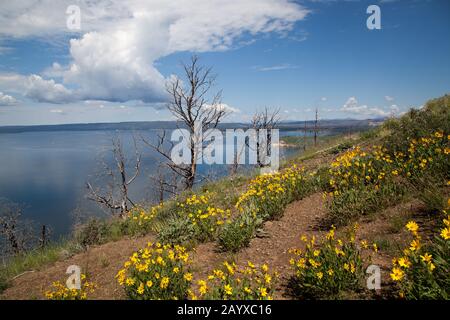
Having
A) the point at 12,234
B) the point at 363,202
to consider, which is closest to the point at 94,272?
the point at 363,202

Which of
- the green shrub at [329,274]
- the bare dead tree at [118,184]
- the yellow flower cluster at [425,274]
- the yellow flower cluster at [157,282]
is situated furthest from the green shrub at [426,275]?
the bare dead tree at [118,184]

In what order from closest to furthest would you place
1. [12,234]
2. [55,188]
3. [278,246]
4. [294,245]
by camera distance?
[294,245] → [278,246] → [12,234] → [55,188]

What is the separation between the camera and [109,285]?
5555 mm

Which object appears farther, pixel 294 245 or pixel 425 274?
pixel 294 245

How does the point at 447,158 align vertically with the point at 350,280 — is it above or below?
above

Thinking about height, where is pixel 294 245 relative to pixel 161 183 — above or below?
above

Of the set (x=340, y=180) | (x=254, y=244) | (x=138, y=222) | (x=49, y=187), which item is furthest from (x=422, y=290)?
(x=49, y=187)

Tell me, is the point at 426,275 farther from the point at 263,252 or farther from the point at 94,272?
the point at 94,272

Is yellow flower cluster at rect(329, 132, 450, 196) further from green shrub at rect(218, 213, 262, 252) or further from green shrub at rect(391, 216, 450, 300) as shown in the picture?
green shrub at rect(391, 216, 450, 300)

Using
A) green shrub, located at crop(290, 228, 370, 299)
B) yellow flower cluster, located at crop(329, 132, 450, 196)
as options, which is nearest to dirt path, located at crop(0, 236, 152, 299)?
green shrub, located at crop(290, 228, 370, 299)
